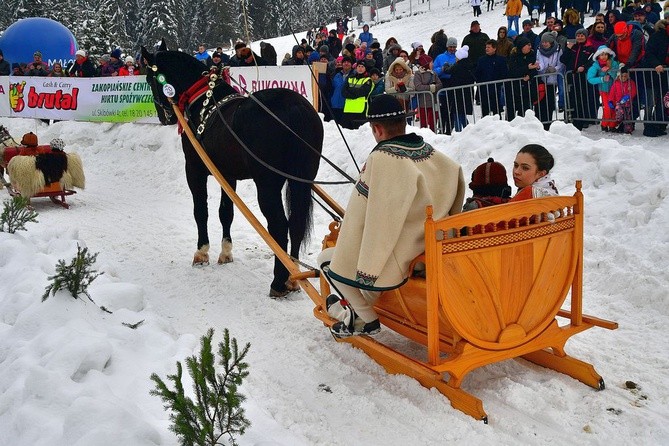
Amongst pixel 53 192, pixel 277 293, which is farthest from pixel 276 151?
pixel 53 192

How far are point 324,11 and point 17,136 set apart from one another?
4538 centimetres

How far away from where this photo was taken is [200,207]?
6945 millimetres

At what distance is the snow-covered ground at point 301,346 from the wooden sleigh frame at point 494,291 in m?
0.16

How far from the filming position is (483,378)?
397cm

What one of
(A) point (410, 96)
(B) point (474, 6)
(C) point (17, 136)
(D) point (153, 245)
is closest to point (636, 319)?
Answer: (D) point (153, 245)

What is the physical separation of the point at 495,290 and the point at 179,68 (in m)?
4.61

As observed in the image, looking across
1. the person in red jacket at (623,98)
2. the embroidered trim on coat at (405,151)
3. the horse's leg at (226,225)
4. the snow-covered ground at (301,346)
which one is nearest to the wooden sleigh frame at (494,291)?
the snow-covered ground at (301,346)

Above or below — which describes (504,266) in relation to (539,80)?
below

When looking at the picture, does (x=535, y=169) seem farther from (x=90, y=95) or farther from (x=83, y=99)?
(x=83, y=99)

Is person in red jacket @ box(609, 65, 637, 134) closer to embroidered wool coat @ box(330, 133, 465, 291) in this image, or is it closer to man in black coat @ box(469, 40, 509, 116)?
man in black coat @ box(469, 40, 509, 116)

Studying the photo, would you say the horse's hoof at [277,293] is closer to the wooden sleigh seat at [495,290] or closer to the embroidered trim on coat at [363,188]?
the wooden sleigh seat at [495,290]

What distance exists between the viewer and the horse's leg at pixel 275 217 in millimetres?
5742

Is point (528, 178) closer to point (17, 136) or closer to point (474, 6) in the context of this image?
point (17, 136)

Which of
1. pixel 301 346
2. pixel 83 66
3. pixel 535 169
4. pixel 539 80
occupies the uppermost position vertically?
pixel 83 66
